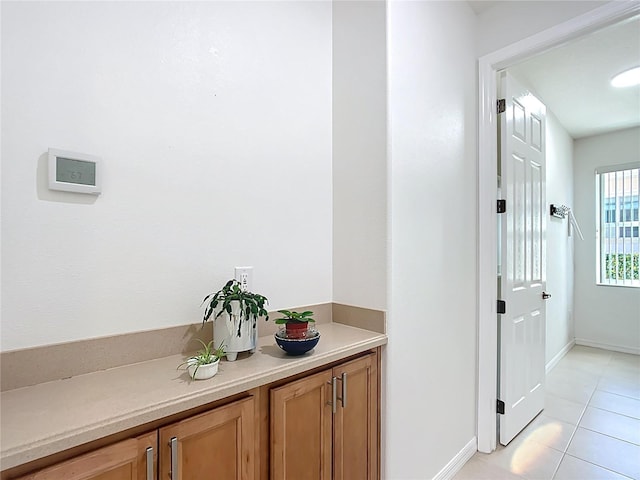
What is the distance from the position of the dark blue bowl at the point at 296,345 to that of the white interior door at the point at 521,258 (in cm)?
153

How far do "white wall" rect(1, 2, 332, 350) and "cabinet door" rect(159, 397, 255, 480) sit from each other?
40 centimetres

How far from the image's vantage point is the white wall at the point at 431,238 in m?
1.51

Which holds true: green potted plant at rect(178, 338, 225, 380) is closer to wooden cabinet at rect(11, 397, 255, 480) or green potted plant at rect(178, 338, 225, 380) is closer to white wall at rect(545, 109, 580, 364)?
wooden cabinet at rect(11, 397, 255, 480)

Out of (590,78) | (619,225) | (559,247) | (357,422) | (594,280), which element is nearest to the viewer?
(357,422)

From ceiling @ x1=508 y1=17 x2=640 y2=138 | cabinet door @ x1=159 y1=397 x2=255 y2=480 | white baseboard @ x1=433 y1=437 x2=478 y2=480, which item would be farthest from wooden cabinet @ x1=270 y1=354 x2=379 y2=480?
ceiling @ x1=508 y1=17 x2=640 y2=138

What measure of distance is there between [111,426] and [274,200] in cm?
100

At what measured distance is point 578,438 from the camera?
7.27ft

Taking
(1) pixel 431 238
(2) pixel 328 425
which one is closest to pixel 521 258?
(1) pixel 431 238

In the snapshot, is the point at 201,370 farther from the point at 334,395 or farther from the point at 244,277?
the point at 334,395

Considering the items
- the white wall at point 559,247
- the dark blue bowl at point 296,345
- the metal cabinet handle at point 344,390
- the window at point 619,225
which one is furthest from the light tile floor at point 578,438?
the dark blue bowl at point 296,345

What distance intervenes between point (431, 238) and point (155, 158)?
133 cm

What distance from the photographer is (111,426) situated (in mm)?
724

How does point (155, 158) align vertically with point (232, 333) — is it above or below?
above

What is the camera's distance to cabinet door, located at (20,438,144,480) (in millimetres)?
676
